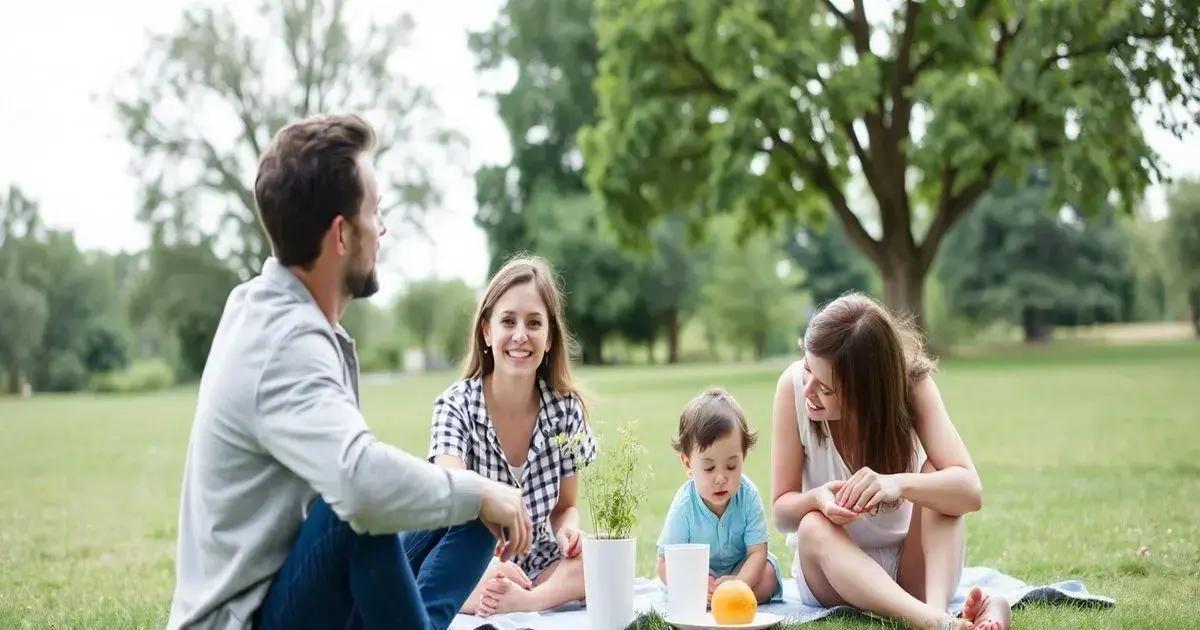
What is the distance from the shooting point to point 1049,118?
1836 cm

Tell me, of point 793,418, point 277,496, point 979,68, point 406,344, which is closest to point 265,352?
point 277,496

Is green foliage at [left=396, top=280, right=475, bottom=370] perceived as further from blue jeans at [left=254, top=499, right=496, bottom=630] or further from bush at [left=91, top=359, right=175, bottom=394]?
blue jeans at [left=254, top=499, right=496, bottom=630]

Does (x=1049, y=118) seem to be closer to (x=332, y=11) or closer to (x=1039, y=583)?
(x=1039, y=583)

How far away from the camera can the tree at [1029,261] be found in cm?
3938

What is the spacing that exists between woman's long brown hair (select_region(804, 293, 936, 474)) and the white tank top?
0.09 metres

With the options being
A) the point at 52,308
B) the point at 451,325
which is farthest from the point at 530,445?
the point at 451,325

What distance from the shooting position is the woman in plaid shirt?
A: 4.25 meters

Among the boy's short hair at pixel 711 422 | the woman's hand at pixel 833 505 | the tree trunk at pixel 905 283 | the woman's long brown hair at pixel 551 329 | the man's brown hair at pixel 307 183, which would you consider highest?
the tree trunk at pixel 905 283

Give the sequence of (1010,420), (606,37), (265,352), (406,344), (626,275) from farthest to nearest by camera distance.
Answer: (406,344) → (626,275) → (606,37) → (1010,420) → (265,352)

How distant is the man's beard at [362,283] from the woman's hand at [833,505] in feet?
5.49

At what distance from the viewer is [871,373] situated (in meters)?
3.80

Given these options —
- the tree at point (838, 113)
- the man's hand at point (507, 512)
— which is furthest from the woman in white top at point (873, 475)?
the tree at point (838, 113)

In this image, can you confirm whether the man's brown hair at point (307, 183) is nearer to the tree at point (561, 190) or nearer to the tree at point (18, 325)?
the tree at point (561, 190)

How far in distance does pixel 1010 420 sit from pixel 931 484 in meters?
10.2
